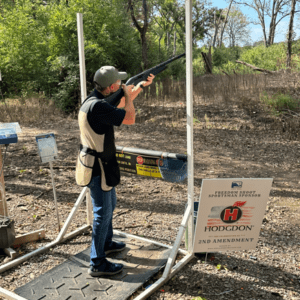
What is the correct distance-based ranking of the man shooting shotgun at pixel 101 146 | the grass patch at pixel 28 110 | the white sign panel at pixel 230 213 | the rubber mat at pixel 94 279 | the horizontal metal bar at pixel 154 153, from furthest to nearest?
1. the grass patch at pixel 28 110
2. the horizontal metal bar at pixel 154 153
3. the white sign panel at pixel 230 213
4. the rubber mat at pixel 94 279
5. the man shooting shotgun at pixel 101 146

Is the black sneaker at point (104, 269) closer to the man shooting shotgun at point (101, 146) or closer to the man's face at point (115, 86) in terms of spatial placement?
the man shooting shotgun at point (101, 146)

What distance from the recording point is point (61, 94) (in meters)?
13.6

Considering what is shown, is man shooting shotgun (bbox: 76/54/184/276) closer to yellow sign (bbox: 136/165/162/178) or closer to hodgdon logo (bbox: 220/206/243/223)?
yellow sign (bbox: 136/165/162/178)

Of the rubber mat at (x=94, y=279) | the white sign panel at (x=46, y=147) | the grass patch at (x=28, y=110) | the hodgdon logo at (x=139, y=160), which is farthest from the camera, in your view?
the grass patch at (x=28, y=110)

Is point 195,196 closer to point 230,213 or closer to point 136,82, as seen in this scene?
point 230,213

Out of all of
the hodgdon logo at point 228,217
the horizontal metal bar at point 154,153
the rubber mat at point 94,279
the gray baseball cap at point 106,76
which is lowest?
the rubber mat at point 94,279

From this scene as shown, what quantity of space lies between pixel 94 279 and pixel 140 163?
1.25 meters

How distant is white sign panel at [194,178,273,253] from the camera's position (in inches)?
113

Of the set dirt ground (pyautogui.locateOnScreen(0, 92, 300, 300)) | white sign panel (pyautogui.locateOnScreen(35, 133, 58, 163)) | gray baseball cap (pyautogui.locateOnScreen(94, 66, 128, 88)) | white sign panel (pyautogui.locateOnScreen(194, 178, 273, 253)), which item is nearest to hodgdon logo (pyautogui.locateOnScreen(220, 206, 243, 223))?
white sign panel (pyautogui.locateOnScreen(194, 178, 273, 253))

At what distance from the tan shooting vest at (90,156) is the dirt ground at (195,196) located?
42.8 inches

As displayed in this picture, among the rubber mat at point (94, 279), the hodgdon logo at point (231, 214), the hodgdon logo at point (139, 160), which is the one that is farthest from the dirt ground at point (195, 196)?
the hodgdon logo at point (139, 160)

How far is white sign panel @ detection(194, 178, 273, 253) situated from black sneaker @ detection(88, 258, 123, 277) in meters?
0.79

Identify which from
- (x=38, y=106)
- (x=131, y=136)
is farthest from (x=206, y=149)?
(x=38, y=106)

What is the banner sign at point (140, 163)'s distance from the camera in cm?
339
